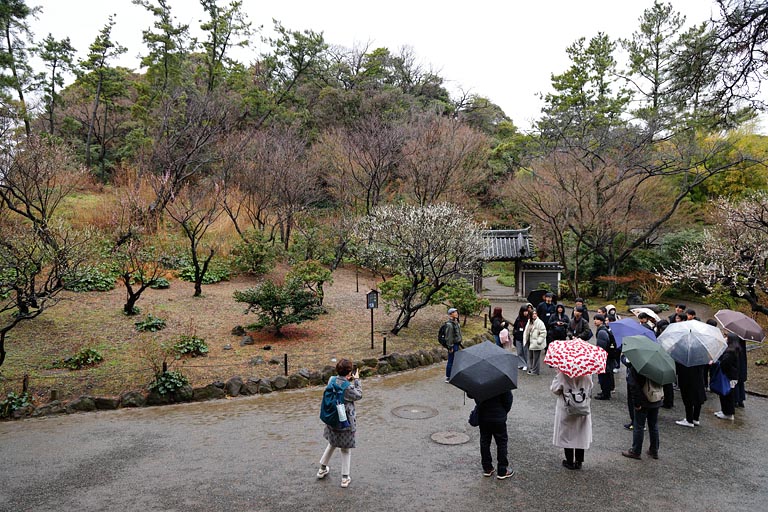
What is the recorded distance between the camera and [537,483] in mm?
5641

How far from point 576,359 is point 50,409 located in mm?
8702

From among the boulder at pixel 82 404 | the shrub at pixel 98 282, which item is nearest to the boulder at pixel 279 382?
the boulder at pixel 82 404

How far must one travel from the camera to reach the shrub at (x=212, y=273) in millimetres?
18125

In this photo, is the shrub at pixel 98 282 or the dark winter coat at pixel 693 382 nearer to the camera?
the dark winter coat at pixel 693 382

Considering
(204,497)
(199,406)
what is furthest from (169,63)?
(204,497)

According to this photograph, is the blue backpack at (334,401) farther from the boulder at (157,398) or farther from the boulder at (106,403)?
the boulder at (106,403)

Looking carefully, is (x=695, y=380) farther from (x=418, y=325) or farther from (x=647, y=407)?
(x=418, y=325)

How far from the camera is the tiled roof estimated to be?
941 inches

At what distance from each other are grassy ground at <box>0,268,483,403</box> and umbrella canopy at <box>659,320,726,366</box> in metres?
6.57

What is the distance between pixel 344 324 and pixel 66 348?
7.16 metres

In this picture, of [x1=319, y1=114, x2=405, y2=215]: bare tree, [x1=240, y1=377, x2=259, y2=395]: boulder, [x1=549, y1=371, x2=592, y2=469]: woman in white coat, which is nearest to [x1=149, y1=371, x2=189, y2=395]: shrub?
[x1=240, y1=377, x2=259, y2=395]: boulder

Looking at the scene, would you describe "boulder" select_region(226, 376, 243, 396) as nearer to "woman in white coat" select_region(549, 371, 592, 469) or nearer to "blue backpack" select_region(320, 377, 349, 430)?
"blue backpack" select_region(320, 377, 349, 430)

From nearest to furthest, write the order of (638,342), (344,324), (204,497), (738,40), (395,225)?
(204,497), (738,40), (638,342), (395,225), (344,324)

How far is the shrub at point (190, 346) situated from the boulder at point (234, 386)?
2142 mm
